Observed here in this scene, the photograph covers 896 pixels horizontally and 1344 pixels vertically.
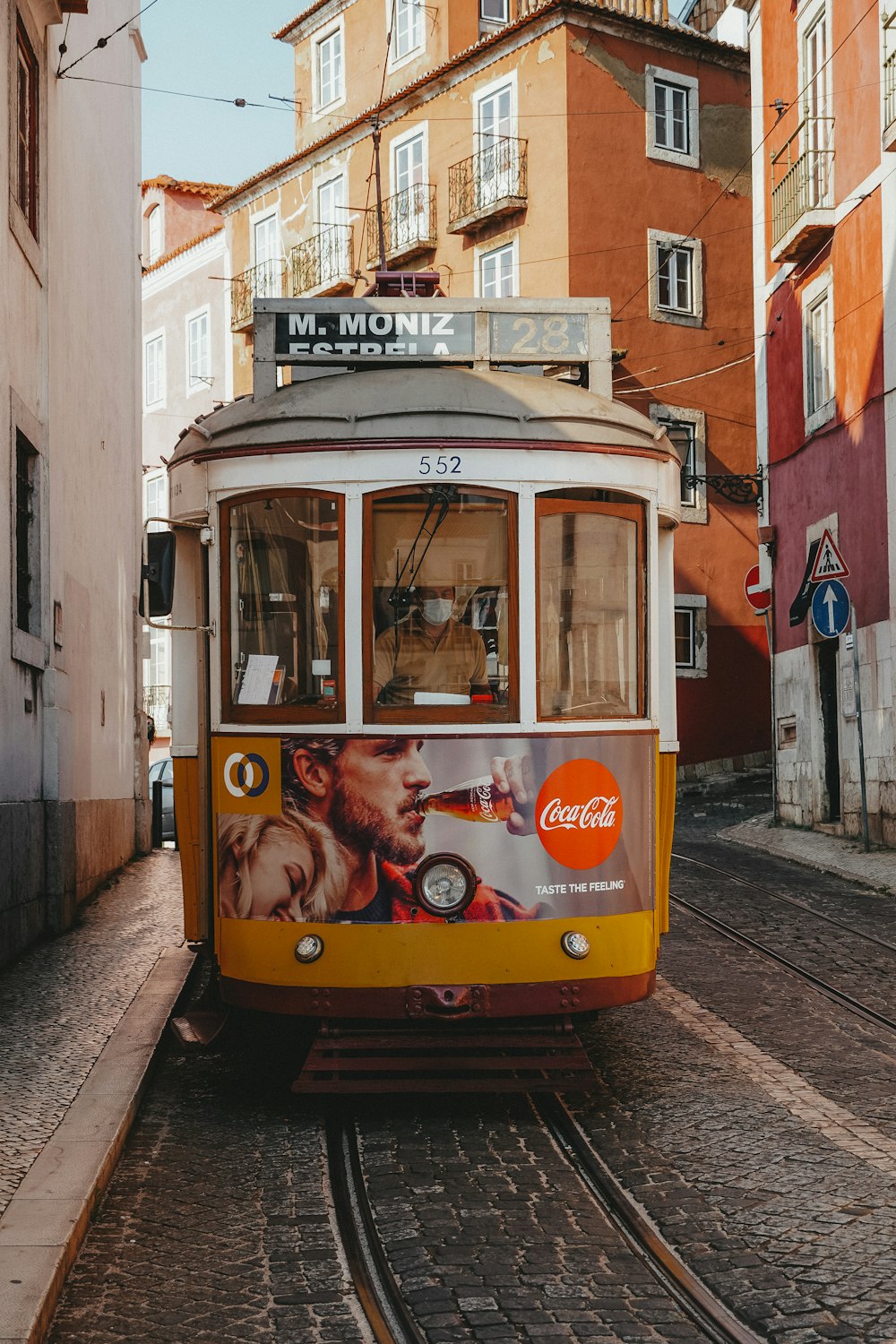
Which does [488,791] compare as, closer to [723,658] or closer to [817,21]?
[817,21]

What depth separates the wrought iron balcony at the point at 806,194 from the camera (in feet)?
65.1

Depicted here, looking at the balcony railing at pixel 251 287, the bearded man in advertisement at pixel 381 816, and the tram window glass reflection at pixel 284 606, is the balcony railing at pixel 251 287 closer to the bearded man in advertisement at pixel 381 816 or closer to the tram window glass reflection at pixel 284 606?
the tram window glass reflection at pixel 284 606

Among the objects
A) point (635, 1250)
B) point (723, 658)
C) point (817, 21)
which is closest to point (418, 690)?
point (635, 1250)

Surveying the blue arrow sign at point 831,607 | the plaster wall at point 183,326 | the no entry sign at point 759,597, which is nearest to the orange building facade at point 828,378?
the blue arrow sign at point 831,607

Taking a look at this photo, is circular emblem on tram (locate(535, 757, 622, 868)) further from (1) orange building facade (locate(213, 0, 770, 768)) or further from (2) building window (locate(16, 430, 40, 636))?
(1) orange building facade (locate(213, 0, 770, 768))

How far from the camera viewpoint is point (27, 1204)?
5.19 metres

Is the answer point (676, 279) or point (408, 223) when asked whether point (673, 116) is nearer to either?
point (676, 279)

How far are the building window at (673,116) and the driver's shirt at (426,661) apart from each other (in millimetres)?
25283

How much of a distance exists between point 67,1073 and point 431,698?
7.66ft

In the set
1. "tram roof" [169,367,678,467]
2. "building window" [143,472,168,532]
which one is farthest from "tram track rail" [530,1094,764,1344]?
"building window" [143,472,168,532]

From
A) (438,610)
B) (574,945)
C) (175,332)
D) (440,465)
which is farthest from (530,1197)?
(175,332)

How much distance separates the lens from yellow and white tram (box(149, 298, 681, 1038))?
6.51 meters

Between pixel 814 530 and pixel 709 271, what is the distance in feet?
38.0

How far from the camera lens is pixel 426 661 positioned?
662cm
